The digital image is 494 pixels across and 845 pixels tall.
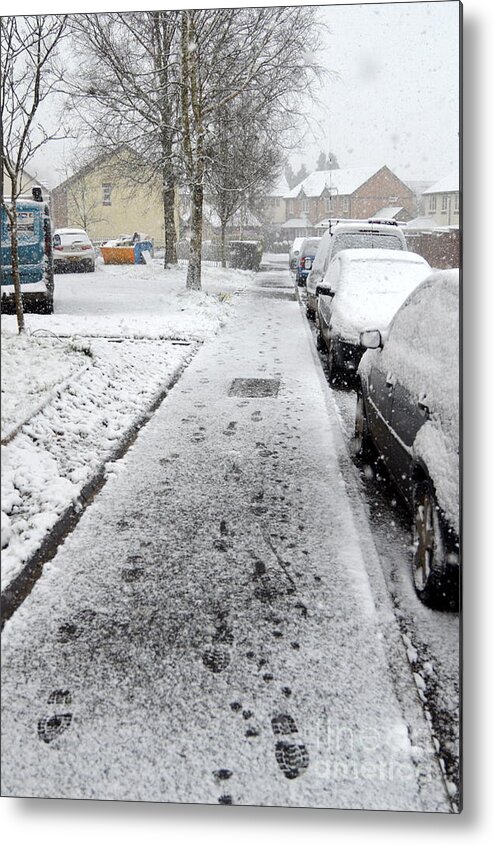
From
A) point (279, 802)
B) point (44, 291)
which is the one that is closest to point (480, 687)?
point (279, 802)

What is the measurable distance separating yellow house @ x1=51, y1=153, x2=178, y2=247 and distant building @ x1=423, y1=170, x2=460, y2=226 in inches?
49.8

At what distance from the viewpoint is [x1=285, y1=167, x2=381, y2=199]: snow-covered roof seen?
3.11m

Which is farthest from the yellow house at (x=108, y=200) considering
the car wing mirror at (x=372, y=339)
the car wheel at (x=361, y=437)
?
the car wheel at (x=361, y=437)

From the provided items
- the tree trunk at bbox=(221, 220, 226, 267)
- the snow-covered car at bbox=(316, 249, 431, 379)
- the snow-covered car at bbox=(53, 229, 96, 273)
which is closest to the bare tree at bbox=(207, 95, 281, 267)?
the tree trunk at bbox=(221, 220, 226, 267)

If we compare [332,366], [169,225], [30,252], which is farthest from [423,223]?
[30,252]

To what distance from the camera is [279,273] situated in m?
4.22

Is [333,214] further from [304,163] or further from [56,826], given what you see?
[56,826]

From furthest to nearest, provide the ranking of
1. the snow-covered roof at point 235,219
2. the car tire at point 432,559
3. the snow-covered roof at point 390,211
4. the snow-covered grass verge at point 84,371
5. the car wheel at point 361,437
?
the car wheel at point 361,437
the snow-covered roof at point 235,219
the snow-covered roof at point 390,211
the snow-covered grass verge at point 84,371
the car tire at point 432,559

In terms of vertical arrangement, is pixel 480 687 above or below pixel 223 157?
below

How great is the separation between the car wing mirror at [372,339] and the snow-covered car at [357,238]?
1.37 feet

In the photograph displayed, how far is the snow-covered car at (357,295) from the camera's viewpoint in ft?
11.0

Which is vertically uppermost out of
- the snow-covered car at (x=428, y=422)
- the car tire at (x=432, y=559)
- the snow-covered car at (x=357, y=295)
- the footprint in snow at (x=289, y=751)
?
the snow-covered car at (x=357, y=295)

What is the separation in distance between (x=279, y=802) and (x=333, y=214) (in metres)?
2.49

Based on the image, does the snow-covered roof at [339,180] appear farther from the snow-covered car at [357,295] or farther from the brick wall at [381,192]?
the snow-covered car at [357,295]
